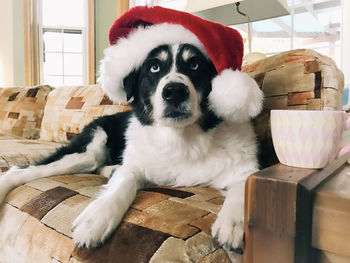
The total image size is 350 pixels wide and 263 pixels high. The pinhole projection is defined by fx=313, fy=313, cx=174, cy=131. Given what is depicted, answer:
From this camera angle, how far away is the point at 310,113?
0.61m

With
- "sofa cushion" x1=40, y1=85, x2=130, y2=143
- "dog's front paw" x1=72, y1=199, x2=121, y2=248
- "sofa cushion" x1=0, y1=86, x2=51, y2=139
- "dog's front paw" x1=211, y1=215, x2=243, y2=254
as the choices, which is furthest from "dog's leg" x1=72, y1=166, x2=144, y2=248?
"sofa cushion" x1=0, y1=86, x2=51, y2=139

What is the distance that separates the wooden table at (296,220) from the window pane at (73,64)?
15.2ft

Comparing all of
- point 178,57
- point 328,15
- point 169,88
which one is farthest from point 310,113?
point 328,15

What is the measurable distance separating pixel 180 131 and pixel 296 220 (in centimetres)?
81

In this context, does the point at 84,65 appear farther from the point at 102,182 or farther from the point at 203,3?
the point at 102,182

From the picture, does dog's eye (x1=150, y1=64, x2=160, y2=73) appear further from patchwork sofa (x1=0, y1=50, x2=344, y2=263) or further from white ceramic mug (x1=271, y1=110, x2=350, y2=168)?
white ceramic mug (x1=271, y1=110, x2=350, y2=168)

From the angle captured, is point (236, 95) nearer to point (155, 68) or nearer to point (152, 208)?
point (155, 68)

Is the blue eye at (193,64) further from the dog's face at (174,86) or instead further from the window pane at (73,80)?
the window pane at (73,80)

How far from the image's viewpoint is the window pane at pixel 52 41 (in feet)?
15.5

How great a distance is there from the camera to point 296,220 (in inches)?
18.8

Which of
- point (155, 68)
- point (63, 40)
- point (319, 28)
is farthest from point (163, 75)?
point (63, 40)

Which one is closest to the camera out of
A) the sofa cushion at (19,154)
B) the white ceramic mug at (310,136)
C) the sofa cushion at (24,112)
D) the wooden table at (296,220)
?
the wooden table at (296,220)

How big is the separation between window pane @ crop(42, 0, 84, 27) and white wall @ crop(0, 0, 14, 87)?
540mm

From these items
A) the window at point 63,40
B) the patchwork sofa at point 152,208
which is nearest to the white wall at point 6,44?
the window at point 63,40
